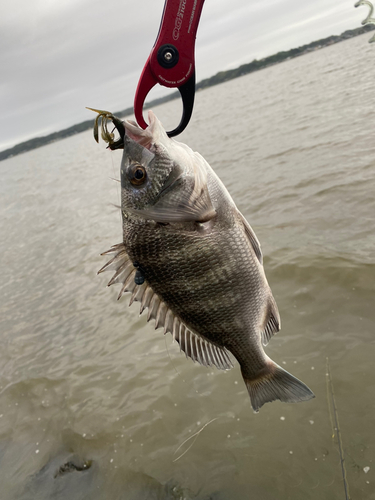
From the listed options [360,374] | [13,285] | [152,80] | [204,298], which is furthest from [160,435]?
[13,285]

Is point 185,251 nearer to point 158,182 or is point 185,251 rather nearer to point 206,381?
point 158,182

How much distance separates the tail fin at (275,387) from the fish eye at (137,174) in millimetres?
1383

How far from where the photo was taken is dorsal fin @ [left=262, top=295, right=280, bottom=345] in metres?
2.30

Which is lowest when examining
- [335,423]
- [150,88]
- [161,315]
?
[335,423]

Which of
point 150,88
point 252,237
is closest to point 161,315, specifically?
point 252,237

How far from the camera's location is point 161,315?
2.15m

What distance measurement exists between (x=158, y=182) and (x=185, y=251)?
1.35 ft

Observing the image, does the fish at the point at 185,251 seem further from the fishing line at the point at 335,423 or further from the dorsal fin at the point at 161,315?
the fishing line at the point at 335,423

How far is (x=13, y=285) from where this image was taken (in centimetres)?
898

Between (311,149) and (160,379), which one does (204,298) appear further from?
(311,149)

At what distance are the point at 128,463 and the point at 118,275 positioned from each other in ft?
7.62

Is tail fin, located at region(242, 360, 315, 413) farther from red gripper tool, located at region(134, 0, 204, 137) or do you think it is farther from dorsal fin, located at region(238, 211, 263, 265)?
red gripper tool, located at region(134, 0, 204, 137)

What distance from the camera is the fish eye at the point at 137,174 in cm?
194

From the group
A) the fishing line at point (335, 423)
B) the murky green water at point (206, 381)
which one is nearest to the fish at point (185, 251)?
the fishing line at point (335, 423)
